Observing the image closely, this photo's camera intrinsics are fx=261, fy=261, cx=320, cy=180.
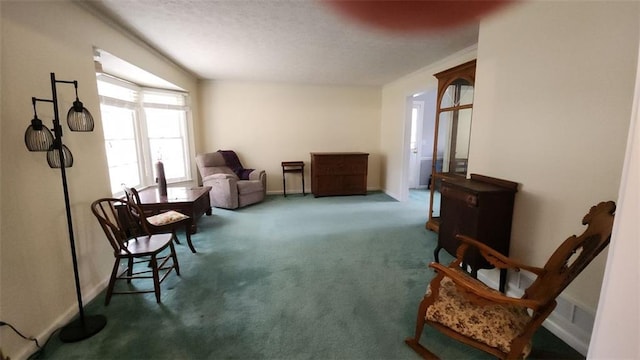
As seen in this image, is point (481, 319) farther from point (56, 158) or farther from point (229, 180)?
point (229, 180)

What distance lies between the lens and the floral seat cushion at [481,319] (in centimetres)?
124

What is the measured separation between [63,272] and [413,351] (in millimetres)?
2365

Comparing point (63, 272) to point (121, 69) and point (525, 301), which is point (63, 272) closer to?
point (121, 69)

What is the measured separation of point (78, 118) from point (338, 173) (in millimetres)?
4140

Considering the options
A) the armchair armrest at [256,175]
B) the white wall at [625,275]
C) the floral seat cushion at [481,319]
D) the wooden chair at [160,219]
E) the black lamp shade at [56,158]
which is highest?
the black lamp shade at [56,158]

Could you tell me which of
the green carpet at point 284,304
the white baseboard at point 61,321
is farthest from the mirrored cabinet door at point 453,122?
the white baseboard at point 61,321

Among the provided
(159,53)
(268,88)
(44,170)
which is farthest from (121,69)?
(268,88)

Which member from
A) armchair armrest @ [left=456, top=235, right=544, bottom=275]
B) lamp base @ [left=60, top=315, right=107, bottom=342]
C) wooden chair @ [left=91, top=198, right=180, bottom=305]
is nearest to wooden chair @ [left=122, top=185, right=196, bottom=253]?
wooden chair @ [left=91, top=198, right=180, bottom=305]

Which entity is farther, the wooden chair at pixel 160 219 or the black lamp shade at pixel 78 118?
the wooden chair at pixel 160 219

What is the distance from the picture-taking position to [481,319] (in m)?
1.30

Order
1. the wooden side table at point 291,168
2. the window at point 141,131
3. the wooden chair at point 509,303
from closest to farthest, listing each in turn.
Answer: the wooden chair at point 509,303
the window at point 141,131
the wooden side table at point 291,168

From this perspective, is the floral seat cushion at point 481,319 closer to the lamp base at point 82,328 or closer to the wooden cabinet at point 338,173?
the lamp base at point 82,328

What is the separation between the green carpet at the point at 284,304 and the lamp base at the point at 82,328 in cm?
4

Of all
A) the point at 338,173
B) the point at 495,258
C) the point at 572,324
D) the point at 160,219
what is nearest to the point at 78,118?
the point at 160,219
